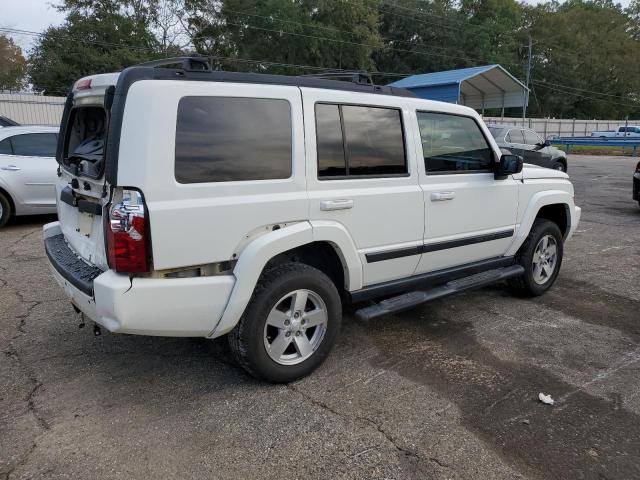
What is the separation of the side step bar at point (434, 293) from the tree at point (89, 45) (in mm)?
35710

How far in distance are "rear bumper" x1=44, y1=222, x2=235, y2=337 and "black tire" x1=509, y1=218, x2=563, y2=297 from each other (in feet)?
10.7

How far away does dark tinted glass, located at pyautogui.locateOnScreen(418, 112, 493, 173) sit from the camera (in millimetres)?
4154

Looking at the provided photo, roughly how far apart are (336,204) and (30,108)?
2334 cm

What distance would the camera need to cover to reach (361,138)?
3.74m

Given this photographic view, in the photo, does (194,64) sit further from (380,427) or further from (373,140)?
(380,427)

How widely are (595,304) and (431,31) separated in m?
58.4

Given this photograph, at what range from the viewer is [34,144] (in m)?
8.52

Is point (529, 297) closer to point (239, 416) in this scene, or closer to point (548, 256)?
point (548, 256)

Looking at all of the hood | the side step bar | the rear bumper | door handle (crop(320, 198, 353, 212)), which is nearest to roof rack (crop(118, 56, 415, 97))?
door handle (crop(320, 198, 353, 212))

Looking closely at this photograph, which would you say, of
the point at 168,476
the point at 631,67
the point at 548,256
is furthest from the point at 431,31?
the point at 168,476

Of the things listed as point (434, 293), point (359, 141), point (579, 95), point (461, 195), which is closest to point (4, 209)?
point (359, 141)

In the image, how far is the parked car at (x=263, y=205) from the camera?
285 cm

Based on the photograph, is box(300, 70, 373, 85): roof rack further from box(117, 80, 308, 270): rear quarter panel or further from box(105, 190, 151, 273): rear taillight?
box(105, 190, 151, 273): rear taillight

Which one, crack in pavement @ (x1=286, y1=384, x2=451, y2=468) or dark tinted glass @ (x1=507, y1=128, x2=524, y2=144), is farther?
dark tinted glass @ (x1=507, y1=128, x2=524, y2=144)
